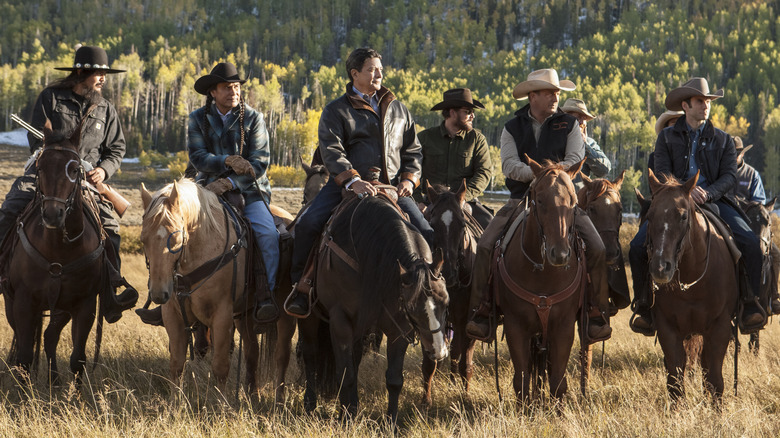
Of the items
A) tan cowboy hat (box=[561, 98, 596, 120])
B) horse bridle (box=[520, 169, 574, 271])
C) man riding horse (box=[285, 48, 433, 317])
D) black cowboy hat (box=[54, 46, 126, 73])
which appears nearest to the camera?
horse bridle (box=[520, 169, 574, 271])

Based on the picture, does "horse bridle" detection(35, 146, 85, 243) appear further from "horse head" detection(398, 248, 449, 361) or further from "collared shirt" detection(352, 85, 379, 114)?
"horse head" detection(398, 248, 449, 361)

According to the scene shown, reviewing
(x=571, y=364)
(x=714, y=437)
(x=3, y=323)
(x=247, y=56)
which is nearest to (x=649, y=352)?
(x=571, y=364)

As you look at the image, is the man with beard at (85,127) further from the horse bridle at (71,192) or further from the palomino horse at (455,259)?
the palomino horse at (455,259)

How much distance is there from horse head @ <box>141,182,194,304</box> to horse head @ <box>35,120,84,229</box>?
2.98ft

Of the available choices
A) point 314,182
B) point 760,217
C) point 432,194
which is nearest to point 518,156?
point 432,194

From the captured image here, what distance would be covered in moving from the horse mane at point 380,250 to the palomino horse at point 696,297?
7.26 ft

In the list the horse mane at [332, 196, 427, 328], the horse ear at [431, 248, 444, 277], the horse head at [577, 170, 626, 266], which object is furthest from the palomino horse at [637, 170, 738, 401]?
the horse mane at [332, 196, 427, 328]

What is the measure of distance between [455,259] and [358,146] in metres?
1.53

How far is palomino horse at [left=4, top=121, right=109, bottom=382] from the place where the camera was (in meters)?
6.33

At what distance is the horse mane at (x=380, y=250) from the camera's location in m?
5.31

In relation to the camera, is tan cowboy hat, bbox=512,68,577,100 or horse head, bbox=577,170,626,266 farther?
horse head, bbox=577,170,626,266

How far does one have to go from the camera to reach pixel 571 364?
9.09m

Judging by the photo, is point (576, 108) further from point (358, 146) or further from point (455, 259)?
point (358, 146)

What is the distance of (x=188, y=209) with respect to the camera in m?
6.16
